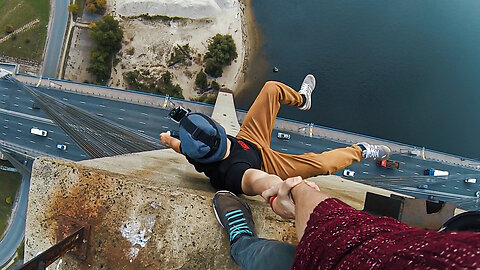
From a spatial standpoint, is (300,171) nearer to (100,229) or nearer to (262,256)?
(262,256)

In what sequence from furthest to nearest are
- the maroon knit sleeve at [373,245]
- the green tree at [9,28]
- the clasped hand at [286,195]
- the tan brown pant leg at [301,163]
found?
the green tree at [9,28] < the tan brown pant leg at [301,163] < the clasped hand at [286,195] < the maroon knit sleeve at [373,245]

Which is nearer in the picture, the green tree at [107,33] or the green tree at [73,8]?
the green tree at [107,33]

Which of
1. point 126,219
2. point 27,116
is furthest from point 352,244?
point 27,116

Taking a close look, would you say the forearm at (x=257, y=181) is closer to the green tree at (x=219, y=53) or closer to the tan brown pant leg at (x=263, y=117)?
the tan brown pant leg at (x=263, y=117)

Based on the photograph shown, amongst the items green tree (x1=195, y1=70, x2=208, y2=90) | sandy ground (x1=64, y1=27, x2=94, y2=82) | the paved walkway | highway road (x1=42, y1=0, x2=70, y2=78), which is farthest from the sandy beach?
the paved walkway

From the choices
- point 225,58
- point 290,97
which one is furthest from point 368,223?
point 225,58

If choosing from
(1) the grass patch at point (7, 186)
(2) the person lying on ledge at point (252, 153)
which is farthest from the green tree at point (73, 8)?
(2) the person lying on ledge at point (252, 153)
